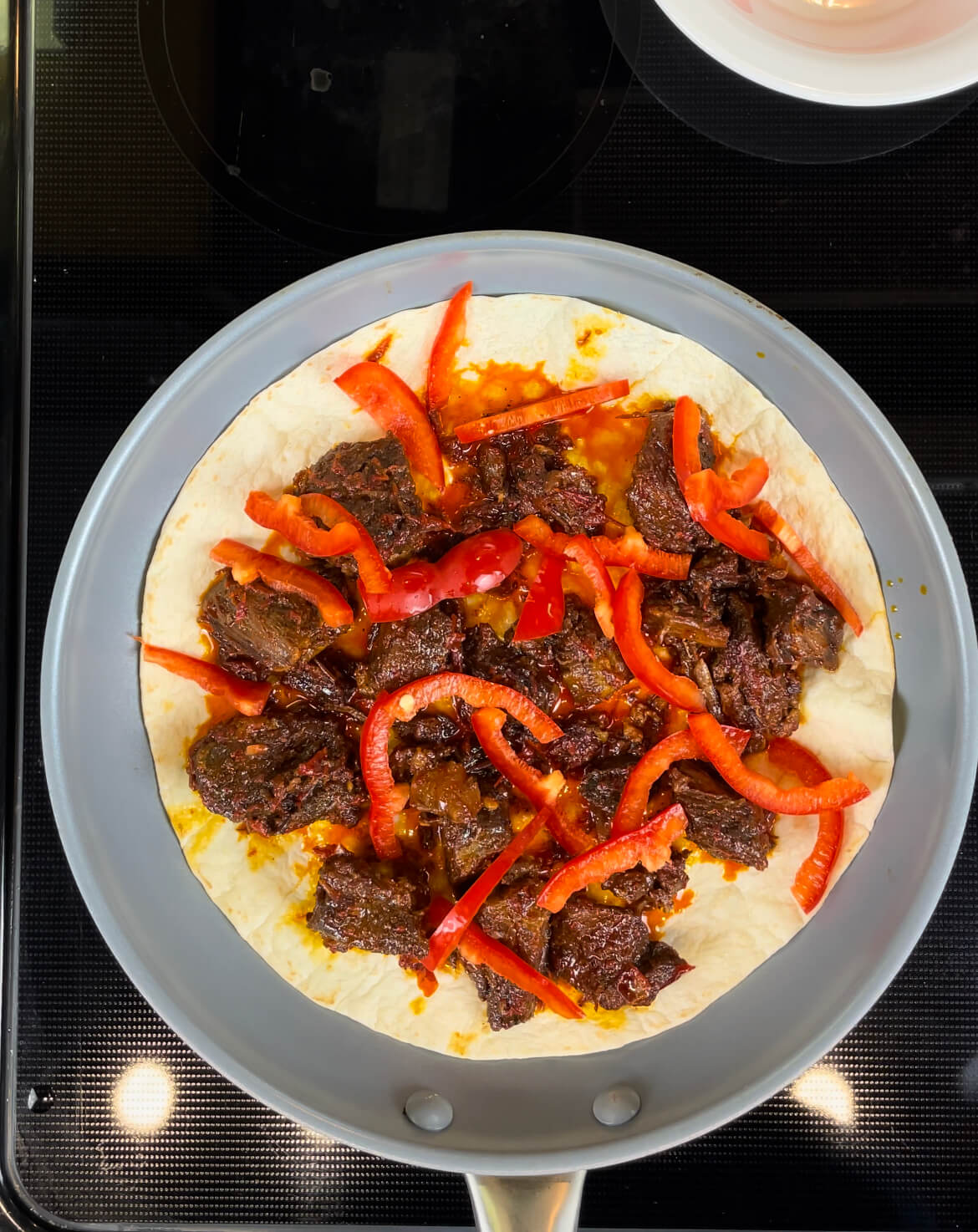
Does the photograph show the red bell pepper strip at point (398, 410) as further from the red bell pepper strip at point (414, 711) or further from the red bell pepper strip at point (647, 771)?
the red bell pepper strip at point (647, 771)

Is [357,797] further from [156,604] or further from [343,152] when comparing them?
[343,152]

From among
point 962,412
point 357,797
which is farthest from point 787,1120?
point 962,412

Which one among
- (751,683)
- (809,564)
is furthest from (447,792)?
(809,564)

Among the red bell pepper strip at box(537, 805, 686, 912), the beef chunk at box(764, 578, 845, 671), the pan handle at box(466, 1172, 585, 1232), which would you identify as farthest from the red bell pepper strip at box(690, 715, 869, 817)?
the pan handle at box(466, 1172, 585, 1232)

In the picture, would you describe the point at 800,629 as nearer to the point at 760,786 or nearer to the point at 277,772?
the point at 760,786

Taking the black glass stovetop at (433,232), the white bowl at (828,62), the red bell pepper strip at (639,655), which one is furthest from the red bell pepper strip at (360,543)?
the white bowl at (828,62)
